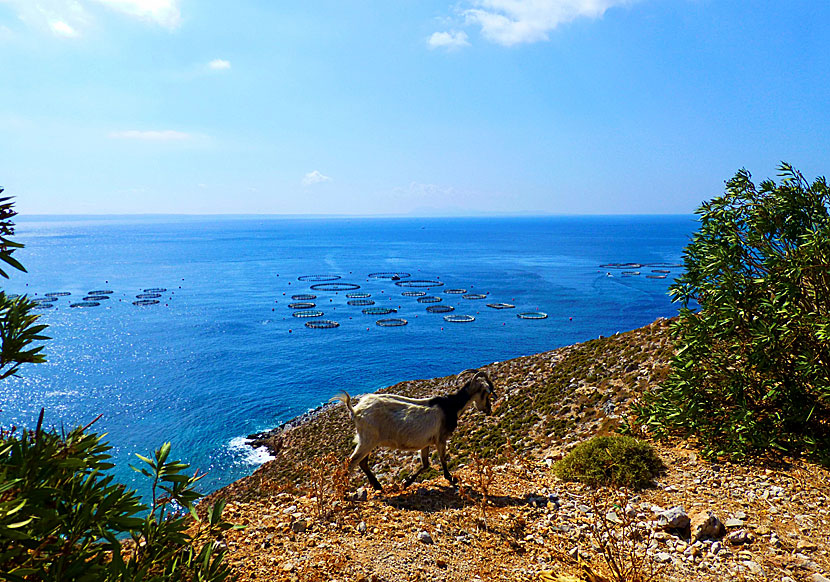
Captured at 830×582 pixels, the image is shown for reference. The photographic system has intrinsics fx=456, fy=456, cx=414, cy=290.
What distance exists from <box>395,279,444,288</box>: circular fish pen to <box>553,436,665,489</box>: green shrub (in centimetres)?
13015

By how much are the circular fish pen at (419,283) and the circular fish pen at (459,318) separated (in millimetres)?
39757

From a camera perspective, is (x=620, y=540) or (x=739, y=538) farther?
(x=620, y=540)

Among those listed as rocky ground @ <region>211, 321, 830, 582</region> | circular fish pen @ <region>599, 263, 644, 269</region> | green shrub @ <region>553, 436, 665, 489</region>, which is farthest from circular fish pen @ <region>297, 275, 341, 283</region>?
rocky ground @ <region>211, 321, 830, 582</region>

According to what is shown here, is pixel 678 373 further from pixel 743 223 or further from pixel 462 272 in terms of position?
pixel 462 272

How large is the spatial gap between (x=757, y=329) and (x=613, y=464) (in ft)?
15.5

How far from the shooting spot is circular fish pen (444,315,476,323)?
99.2 m

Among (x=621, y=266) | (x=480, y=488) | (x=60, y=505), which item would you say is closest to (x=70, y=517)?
(x=60, y=505)

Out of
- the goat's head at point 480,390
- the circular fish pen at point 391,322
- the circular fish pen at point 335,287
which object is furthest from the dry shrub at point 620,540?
the circular fish pen at point 335,287

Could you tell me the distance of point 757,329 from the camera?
10.9 meters

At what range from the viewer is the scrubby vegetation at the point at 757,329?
10617 millimetres

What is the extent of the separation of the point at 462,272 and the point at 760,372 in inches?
6493

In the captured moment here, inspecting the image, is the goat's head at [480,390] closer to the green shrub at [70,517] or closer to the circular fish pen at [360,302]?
the green shrub at [70,517]

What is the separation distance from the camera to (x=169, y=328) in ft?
311

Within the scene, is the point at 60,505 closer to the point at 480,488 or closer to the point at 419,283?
the point at 480,488
